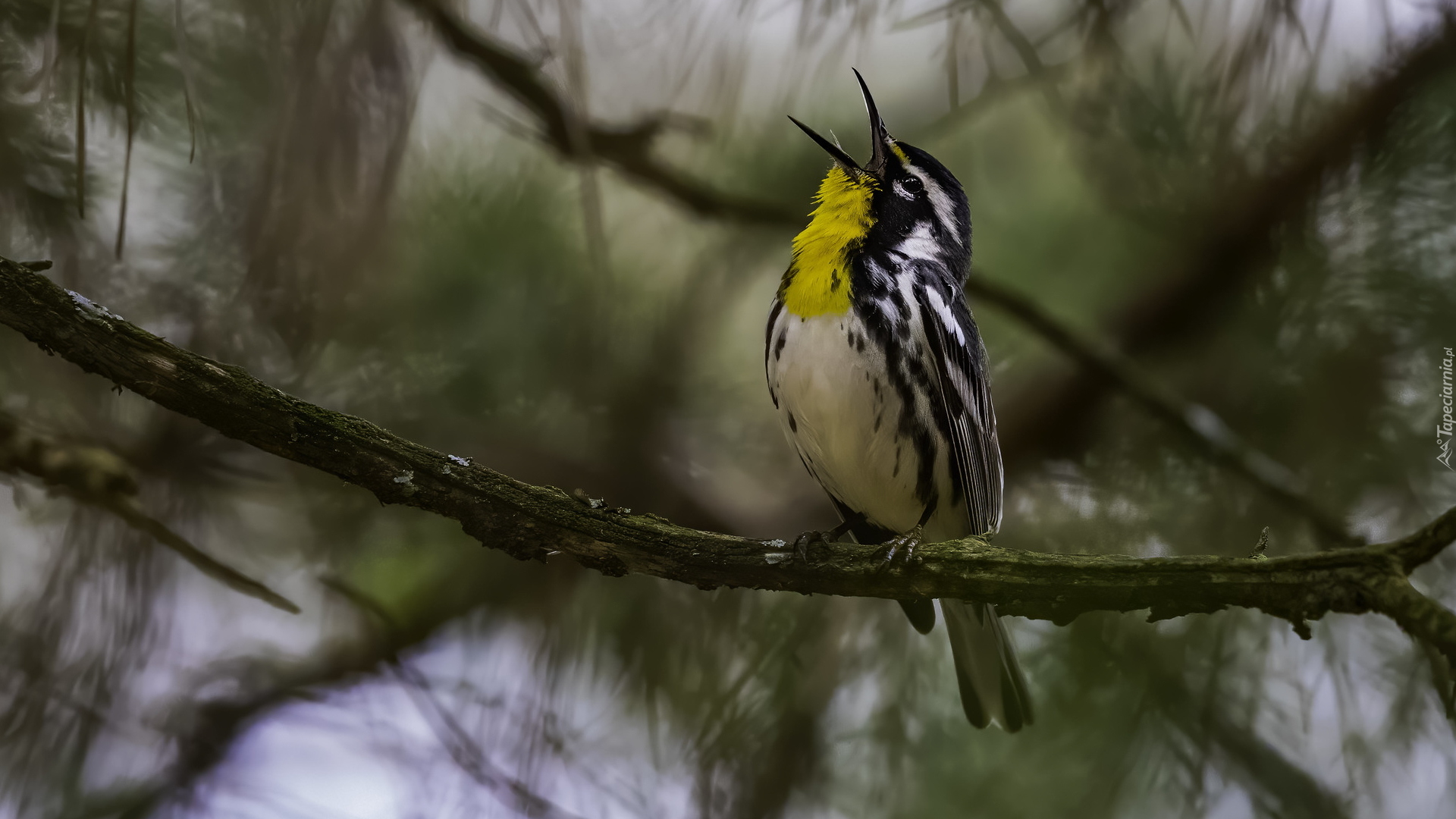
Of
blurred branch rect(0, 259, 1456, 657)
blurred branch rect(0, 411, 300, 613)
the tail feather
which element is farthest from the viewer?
the tail feather

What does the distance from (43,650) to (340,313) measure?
846mm

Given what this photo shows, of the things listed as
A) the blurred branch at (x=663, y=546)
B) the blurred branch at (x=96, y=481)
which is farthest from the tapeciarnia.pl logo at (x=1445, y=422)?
the blurred branch at (x=96, y=481)

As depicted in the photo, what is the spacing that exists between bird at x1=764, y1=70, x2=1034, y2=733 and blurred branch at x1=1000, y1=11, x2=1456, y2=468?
0.61 ft

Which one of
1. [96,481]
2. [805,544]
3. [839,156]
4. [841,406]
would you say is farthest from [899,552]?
[96,481]

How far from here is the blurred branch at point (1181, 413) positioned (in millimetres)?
2043

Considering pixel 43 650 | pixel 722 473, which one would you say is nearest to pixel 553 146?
pixel 722 473

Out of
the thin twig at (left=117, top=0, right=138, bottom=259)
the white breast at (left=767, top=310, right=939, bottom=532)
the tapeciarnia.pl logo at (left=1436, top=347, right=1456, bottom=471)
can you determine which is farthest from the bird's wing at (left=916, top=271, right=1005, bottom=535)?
the thin twig at (left=117, top=0, right=138, bottom=259)

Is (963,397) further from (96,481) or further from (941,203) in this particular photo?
(96,481)

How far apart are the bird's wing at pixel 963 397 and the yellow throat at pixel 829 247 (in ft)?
0.63

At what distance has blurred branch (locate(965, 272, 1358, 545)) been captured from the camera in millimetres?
2043

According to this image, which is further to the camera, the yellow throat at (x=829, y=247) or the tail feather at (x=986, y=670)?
the yellow throat at (x=829, y=247)

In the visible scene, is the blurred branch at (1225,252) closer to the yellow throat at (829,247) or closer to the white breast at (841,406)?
the white breast at (841,406)

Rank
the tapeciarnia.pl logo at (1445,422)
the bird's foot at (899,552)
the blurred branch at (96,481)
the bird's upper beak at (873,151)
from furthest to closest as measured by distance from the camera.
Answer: the bird's upper beak at (873,151), the tapeciarnia.pl logo at (1445,422), the blurred branch at (96,481), the bird's foot at (899,552)

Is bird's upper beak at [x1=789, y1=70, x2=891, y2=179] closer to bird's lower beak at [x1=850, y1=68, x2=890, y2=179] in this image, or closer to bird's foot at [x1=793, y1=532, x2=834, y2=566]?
bird's lower beak at [x1=850, y1=68, x2=890, y2=179]
